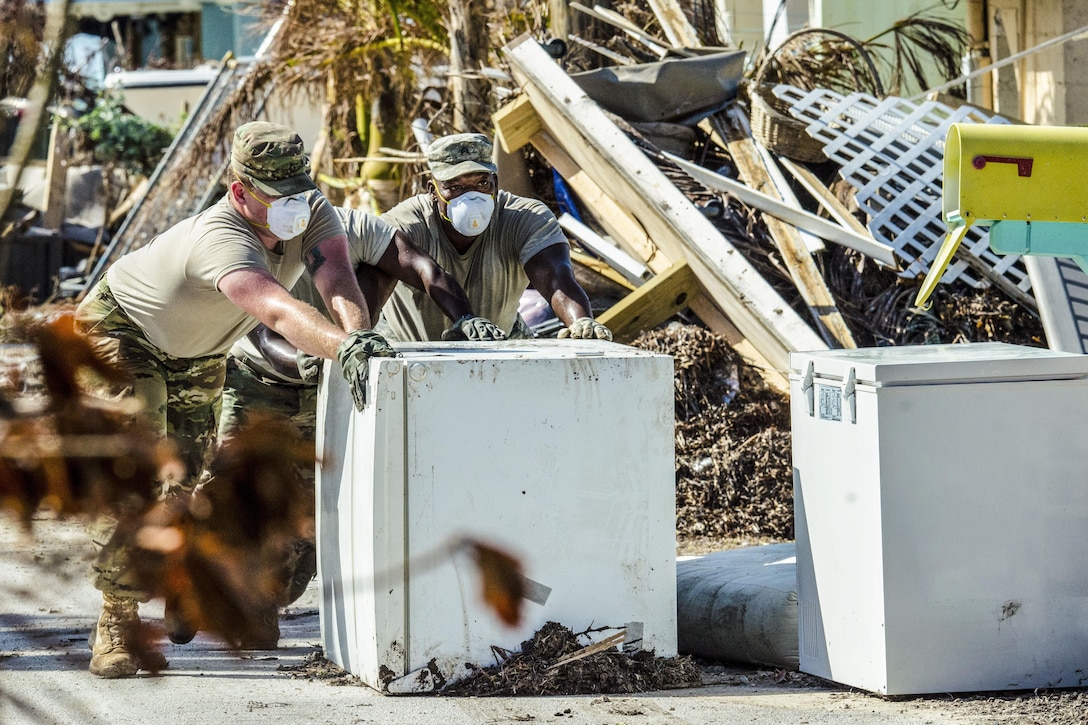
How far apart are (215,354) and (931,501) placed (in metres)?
2.37

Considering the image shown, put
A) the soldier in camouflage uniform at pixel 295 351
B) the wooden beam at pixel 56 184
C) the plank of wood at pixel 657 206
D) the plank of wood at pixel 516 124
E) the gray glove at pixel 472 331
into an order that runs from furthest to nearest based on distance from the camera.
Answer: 1. the wooden beam at pixel 56 184
2. the plank of wood at pixel 516 124
3. the plank of wood at pixel 657 206
4. the soldier in camouflage uniform at pixel 295 351
5. the gray glove at pixel 472 331

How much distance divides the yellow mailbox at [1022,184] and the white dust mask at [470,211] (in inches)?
66.4

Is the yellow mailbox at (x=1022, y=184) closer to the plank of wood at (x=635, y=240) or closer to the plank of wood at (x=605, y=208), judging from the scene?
the plank of wood at (x=635, y=240)

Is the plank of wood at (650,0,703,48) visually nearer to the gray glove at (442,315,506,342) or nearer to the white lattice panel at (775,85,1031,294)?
the white lattice panel at (775,85,1031,294)

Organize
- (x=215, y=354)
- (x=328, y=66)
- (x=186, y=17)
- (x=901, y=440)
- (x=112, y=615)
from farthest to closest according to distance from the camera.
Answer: (x=186, y=17) → (x=328, y=66) → (x=215, y=354) → (x=112, y=615) → (x=901, y=440)

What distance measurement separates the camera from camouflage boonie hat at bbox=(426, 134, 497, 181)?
490cm

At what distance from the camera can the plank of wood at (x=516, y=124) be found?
25.0 feet

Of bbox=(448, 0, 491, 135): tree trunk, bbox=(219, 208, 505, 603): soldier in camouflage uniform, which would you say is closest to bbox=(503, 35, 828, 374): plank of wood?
bbox=(448, 0, 491, 135): tree trunk

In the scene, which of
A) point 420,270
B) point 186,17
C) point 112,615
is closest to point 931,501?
point 420,270

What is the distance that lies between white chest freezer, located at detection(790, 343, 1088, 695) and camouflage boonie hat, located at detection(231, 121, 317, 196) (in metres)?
1.77

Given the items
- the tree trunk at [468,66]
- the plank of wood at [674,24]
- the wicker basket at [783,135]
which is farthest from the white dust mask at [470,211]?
the plank of wood at [674,24]

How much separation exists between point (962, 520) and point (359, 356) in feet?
5.54

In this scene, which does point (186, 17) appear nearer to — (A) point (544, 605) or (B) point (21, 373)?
(A) point (544, 605)

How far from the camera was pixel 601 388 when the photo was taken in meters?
3.79
